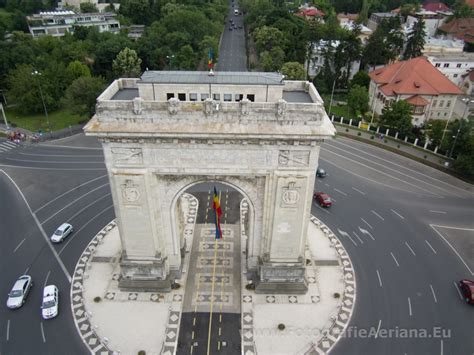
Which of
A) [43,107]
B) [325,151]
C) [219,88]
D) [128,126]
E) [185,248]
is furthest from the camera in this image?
[43,107]

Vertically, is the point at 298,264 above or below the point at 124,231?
below

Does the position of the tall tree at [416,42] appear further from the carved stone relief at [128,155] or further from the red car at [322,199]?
the carved stone relief at [128,155]

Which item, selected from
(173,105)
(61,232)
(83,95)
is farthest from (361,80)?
(61,232)

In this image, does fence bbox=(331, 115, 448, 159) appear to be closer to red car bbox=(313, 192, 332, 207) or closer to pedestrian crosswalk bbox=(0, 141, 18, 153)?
red car bbox=(313, 192, 332, 207)

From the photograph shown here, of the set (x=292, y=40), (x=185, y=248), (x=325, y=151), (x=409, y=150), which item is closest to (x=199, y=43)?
(x=292, y=40)

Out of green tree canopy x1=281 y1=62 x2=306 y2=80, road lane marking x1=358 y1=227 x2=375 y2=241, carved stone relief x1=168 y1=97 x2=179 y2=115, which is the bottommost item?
road lane marking x1=358 y1=227 x2=375 y2=241

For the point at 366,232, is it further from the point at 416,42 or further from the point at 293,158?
the point at 416,42

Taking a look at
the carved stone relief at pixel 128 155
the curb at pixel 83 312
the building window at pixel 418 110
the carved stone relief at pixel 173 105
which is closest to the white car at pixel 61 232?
the curb at pixel 83 312

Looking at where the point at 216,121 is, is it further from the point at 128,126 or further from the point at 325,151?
the point at 325,151

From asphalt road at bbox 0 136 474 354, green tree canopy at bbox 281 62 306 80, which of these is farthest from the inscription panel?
green tree canopy at bbox 281 62 306 80
